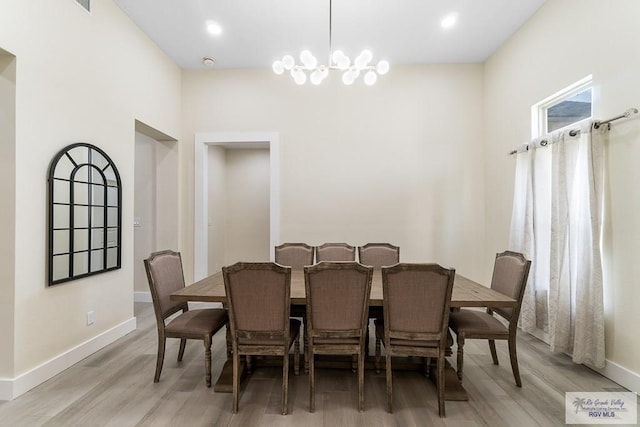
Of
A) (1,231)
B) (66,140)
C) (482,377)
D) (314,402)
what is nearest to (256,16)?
(66,140)

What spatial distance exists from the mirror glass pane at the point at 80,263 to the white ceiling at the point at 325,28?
2.50m

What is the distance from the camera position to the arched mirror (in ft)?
7.84

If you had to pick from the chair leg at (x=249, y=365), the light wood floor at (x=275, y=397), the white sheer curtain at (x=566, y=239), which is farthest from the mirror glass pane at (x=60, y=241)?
the white sheer curtain at (x=566, y=239)

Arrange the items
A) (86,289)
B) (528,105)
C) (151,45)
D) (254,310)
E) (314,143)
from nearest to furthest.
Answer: (254,310) → (86,289) → (528,105) → (151,45) → (314,143)

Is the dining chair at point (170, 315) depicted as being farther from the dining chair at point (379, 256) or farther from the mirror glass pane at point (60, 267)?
the dining chair at point (379, 256)

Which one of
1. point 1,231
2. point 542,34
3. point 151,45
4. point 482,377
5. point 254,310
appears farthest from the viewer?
point 151,45

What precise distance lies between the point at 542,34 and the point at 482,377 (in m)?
3.33

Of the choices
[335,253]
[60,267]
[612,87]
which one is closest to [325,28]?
[335,253]

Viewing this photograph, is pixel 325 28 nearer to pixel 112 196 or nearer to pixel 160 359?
pixel 112 196

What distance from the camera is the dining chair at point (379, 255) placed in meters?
3.24

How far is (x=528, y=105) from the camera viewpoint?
10.9 feet

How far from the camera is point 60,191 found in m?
2.42

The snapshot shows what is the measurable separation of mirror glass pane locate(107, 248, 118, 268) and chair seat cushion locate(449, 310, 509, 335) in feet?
10.4

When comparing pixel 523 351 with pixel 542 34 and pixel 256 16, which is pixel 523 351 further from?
pixel 256 16
